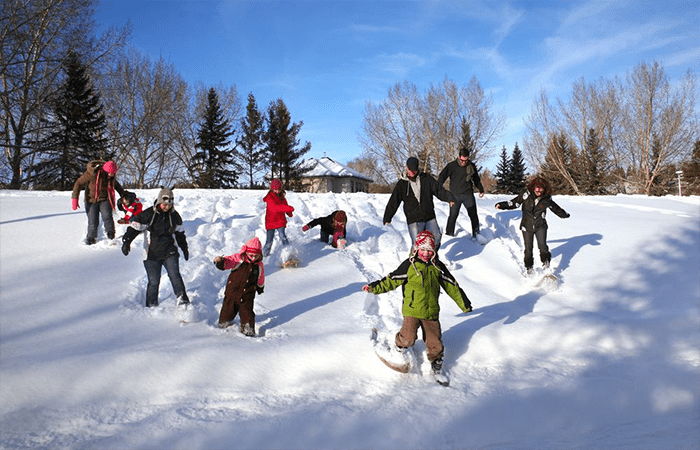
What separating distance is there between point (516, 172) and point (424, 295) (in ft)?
160

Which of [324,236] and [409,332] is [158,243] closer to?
[409,332]

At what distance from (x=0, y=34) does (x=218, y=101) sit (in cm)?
2221

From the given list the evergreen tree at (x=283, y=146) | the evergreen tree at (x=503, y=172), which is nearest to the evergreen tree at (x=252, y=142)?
the evergreen tree at (x=283, y=146)

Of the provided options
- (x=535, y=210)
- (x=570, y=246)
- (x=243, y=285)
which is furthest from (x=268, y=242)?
(x=570, y=246)

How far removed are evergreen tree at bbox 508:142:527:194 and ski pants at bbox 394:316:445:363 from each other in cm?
4708

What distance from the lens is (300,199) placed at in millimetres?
11797

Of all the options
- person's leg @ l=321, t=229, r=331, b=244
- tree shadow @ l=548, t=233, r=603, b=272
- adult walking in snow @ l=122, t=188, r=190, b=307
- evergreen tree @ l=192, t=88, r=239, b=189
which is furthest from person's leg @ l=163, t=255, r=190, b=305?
evergreen tree @ l=192, t=88, r=239, b=189

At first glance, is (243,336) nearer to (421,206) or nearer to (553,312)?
(421,206)

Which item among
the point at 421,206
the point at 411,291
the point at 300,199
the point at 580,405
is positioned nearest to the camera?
the point at 580,405

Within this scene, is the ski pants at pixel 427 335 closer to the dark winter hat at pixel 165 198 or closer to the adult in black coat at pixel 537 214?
the dark winter hat at pixel 165 198

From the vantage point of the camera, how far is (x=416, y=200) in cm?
678

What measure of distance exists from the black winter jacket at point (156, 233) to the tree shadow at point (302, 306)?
1.52m

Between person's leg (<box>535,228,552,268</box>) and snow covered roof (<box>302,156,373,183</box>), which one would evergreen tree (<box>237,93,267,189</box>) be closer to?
snow covered roof (<box>302,156,373,183</box>)

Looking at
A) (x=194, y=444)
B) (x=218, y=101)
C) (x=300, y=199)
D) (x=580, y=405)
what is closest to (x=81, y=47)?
(x=300, y=199)
